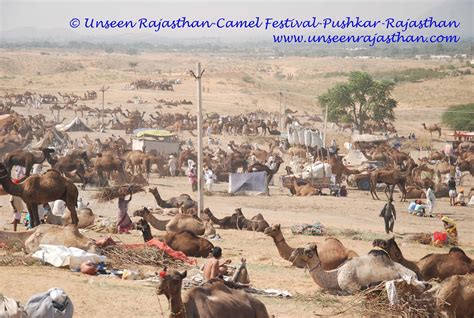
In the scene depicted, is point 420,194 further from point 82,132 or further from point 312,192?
point 82,132

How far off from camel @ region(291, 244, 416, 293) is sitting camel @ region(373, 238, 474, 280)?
0.62 metres

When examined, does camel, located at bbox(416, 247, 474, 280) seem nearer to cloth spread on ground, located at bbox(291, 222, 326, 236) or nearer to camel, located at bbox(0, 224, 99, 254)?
camel, located at bbox(0, 224, 99, 254)

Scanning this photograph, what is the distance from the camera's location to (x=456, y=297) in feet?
37.8

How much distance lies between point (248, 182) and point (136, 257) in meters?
15.6

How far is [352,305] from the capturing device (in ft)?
38.8

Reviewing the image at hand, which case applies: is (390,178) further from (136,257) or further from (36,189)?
(136,257)

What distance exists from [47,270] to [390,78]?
83.9 m

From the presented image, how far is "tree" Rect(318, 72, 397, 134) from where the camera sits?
5564 centimetres

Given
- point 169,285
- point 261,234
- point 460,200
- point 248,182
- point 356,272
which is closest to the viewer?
point 169,285

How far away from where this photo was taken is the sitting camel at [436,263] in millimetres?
13633

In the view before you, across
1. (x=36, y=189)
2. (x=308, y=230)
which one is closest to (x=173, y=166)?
(x=308, y=230)

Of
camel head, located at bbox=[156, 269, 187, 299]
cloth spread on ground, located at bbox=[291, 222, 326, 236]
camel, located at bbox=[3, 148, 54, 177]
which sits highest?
camel, located at bbox=[3, 148, 54, 177]

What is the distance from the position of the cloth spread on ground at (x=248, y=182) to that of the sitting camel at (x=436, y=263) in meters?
15.9

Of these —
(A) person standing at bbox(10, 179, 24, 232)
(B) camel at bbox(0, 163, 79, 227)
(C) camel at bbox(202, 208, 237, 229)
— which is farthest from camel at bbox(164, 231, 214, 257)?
(C) camel at bbox(202, 208, 237, 229)
